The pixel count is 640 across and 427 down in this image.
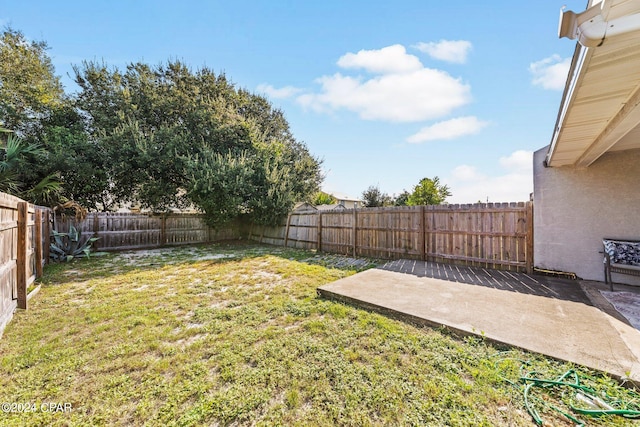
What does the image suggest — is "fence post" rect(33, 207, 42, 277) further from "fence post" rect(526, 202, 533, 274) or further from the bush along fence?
"fence post" rect(526, 202, 533, 274)

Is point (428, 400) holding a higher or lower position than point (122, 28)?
lower

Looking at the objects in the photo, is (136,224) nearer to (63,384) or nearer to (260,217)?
(260,217)

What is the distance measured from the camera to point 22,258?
321cm

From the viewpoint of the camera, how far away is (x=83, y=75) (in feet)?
32.3

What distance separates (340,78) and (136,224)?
9332mm

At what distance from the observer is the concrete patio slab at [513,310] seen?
2.02 m

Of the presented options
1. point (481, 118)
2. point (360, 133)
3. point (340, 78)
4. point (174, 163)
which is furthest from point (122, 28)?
point (481, 118)

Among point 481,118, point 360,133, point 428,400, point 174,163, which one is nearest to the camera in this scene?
point 428,400

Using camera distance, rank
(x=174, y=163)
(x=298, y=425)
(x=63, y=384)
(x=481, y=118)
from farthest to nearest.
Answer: (x=174, y=163) < (x=481, y=118) < (x=63, y=384) < (x=298, y=425)

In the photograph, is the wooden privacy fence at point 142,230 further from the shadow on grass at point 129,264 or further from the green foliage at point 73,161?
the green foliage at point 73,161

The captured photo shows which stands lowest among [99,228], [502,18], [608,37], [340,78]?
[99,228]

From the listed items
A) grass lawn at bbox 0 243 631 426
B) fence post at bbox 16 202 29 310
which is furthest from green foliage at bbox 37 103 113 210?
grass lawn at bbox 0 243 631 426

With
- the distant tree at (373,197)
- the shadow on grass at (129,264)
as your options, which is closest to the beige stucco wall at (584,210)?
the shadow on grass at (129,264)

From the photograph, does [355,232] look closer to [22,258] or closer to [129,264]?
[129,264]
